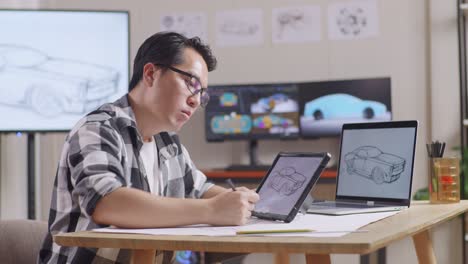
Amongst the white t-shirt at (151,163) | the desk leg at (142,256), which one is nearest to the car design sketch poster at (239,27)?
the white t-shirt at (151,163)

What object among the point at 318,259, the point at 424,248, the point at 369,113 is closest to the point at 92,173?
the point at 318,259

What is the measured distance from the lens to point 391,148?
204cm

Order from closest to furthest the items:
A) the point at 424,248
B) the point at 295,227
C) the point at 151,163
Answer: the point at 295,227 → the point at 151,163 → the point at 424,248

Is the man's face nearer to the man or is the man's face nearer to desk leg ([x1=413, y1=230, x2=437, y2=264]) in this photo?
the man

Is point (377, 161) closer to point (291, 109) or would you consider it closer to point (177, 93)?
point (177, 93)

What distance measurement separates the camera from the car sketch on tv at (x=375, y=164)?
2.01 metres

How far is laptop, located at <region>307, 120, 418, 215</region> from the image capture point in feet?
6.46

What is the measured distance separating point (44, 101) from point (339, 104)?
69.3 inches

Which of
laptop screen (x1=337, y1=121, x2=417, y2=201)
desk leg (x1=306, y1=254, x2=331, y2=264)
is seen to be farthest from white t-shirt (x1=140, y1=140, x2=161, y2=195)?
desk leg (x1=306, y1=254, x2=331, y2=264)

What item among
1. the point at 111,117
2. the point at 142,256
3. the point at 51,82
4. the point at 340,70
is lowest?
the point at 142,256

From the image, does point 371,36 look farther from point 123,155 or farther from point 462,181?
point 123,155

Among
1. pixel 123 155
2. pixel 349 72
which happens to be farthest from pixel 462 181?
pixel 123 155

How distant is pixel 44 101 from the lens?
412cm

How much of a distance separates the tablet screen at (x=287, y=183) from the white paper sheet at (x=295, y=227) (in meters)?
0.05
